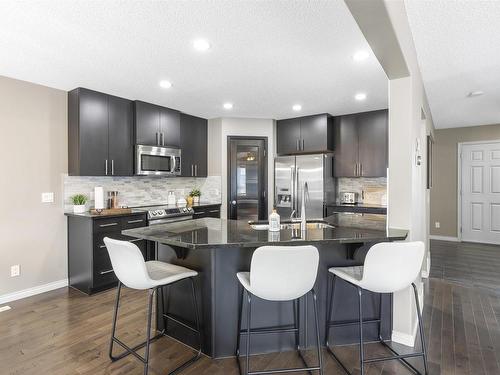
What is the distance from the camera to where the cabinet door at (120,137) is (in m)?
4.00

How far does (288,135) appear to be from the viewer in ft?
17.8

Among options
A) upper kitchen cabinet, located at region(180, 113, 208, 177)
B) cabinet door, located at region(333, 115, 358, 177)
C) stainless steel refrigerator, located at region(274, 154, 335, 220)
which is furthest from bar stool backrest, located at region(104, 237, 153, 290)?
cabinet door, located at region(333, 115, 358, 177)

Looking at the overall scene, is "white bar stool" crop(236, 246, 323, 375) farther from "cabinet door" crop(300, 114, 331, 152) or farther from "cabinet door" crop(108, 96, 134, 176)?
"cabinet door" crop(300, 114, 331, 152)

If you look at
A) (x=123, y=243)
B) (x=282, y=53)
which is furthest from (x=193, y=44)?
(x=123, y=243)

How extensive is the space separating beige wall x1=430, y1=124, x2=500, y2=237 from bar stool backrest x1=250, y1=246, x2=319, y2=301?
597cm

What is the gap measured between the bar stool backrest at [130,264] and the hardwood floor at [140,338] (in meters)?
0.65

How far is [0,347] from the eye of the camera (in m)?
2.40

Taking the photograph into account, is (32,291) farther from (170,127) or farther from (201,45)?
(201,45)

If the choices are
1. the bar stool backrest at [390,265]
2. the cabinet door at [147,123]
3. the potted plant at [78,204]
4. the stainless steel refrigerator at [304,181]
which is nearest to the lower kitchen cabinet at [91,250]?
the potted plant at [78,204]

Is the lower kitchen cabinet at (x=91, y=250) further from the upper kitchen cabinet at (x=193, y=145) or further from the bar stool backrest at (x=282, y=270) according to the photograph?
the bar stool backrest at (x=282, y=270)

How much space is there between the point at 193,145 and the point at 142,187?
115 cm

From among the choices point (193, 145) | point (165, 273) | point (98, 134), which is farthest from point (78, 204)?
point (165, 273)

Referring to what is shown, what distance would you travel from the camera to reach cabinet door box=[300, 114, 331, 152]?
508 centimetres

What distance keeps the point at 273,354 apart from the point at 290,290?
0.76m
